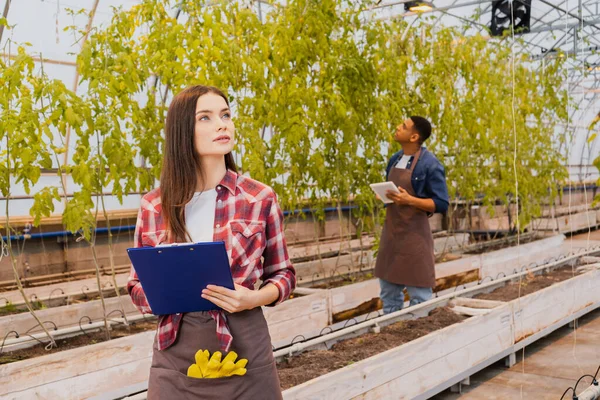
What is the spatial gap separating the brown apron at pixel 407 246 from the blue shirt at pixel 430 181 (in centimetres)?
4

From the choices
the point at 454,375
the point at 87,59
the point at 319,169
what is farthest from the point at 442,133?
the point at 87,59

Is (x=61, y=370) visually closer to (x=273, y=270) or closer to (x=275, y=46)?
(x=273, y=270)

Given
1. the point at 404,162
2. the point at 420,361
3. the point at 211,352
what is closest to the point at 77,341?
the point at 420,361

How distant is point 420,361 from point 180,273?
221 cm

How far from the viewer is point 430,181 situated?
401cm

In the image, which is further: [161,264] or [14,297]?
[14,297]

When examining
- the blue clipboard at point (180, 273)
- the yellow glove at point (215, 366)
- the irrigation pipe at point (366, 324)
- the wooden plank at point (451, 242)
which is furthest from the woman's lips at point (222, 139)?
the wooden plank at point (451, 242)

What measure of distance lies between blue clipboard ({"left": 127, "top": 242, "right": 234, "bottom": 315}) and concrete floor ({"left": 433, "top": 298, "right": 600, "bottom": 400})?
2.41 meters

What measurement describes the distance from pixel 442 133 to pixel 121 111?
3499 millimetres

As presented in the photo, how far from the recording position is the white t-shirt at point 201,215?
1.60 m

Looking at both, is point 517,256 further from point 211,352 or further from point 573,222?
point 211,352

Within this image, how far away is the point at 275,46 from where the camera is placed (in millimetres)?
4730

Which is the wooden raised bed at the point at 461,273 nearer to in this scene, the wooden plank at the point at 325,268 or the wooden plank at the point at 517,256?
the wooden plank at the point at 517,256

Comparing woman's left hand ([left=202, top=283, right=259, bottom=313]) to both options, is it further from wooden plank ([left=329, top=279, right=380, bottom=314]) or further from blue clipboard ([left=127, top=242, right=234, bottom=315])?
wooden plank ([left=329, top=279, right=380, bottom=314])
